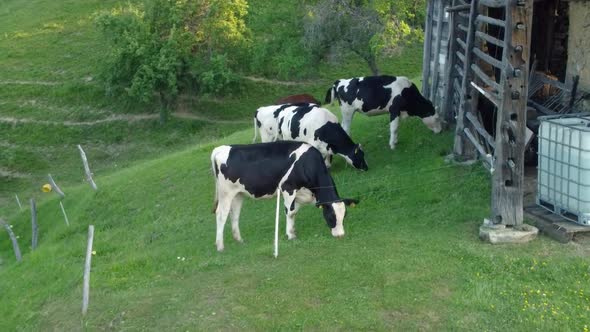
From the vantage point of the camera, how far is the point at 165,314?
988 centimetres

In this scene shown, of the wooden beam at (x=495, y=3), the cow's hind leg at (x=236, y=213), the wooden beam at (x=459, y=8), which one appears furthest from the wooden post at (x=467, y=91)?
the cow's hind leg at (x=236, y=213)

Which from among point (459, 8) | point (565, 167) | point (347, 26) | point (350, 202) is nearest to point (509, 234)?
point (565, 167)

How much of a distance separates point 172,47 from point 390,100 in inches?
737

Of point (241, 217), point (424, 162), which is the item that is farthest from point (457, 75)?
point (241, 217)

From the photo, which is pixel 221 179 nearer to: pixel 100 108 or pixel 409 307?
pixel 409 307

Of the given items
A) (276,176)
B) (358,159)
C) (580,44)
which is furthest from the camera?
(358,159)

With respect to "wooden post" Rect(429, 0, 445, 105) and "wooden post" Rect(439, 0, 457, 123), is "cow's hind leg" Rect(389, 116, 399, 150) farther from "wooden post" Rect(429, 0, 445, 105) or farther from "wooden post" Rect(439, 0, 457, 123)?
"wooden post" Rect(429, 0, 445, 105)

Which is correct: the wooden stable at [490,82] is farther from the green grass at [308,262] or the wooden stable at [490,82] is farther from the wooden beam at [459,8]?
the green grass at [308,262]

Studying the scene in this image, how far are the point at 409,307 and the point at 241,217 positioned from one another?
6.92m

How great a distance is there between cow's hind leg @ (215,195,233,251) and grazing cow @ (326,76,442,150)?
21.4 ft

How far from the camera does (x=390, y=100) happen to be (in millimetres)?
18312

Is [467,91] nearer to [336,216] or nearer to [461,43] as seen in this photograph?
[461,43]

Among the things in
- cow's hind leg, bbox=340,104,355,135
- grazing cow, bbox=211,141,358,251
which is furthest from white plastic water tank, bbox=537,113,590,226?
cow's hind leg, bbox=340,104,355,135

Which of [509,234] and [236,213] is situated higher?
[509,234]
